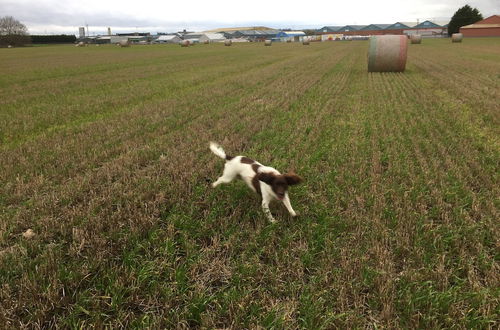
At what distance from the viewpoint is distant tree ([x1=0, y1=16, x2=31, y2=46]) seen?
232 ft

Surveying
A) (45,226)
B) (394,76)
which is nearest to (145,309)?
(45,226)

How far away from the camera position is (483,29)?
7931 cm

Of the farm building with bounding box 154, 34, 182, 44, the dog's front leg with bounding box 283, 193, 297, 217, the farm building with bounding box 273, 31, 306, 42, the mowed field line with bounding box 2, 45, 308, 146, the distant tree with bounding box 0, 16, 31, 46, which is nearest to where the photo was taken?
the dog's front leg with bounding box 283, 193, 297, 217

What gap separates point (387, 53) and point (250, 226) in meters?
16.4

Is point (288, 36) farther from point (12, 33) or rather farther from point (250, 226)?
point (250, 226)

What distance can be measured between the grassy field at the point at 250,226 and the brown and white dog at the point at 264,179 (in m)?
0.24

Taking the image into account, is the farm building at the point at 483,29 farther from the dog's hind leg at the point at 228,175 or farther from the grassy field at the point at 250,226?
the dog's hind leg at the point at 228,175

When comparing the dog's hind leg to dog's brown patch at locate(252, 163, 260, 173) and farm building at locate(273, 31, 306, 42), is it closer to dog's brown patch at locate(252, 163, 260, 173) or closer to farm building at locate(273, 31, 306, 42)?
dog's brown patch at locate(252, 163, 260, 173)

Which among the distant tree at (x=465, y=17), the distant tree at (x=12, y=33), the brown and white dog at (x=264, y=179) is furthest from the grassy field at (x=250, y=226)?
the distant tree at (x=465, y=17)

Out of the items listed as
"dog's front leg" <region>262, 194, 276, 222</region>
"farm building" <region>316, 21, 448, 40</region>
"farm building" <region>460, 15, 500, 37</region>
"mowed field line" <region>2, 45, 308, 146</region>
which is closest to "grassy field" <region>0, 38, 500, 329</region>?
"dog's front leg" <region>262, 194, 276, 222</region>

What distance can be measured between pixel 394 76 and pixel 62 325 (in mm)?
17371

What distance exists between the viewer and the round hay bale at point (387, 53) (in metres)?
16.1

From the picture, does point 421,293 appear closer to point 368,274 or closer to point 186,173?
point 368,274

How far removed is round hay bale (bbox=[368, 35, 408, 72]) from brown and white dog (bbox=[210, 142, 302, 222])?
600 inches
